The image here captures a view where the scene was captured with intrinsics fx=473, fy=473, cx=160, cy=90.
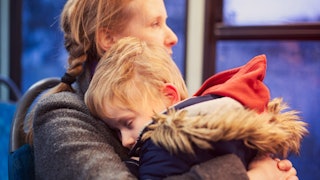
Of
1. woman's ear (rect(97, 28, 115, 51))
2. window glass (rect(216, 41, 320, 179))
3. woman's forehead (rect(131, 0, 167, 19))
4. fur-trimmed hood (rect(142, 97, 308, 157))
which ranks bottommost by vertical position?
window glass (rect(216, 41, 320, 179))

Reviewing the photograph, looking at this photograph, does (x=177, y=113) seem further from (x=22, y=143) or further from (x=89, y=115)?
(x=22, y=143)

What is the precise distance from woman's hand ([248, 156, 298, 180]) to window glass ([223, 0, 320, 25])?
4.31 feet

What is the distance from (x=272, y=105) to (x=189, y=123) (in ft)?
0.74

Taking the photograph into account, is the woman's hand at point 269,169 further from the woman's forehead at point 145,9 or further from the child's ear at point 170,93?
the woman's forehead at point 145,9

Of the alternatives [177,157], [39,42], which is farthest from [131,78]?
[39,42]

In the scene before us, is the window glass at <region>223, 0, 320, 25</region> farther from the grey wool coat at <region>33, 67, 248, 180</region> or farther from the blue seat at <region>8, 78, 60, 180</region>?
the grey wool coat at <region>33, 67, 248, 180</region>

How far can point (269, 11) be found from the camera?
2275 millimetres

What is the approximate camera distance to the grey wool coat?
0.83 metres

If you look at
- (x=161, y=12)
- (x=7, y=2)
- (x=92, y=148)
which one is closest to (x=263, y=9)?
(x=161, y=12)

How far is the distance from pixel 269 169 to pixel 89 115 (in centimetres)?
41

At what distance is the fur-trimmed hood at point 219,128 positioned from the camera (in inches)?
31.8

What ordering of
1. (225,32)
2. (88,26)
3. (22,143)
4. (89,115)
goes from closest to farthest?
(89,115) < (88,26) < (22,143) < (225,32)

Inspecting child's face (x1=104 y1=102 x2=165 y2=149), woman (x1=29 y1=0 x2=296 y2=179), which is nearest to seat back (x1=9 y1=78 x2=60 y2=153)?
woman (x1=29 y1=0 x2=296 y2=179)

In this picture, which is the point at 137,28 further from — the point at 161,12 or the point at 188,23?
the point at 188,23
